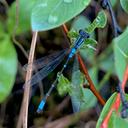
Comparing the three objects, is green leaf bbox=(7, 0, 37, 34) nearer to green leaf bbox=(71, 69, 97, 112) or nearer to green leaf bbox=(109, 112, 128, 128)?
green leaf bbox=(71, 69, 97, 112)

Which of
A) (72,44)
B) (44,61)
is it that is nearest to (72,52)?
(72,44)

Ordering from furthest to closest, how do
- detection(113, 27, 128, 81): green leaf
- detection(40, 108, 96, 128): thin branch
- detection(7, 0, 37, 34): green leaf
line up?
detection(40, 108, 96, 128): thin branch < detection(7, 0, 37, 34): green leaf < detection(113, 27, 128, 81): green leaf

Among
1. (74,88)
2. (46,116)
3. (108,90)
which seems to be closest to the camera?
(74,88)

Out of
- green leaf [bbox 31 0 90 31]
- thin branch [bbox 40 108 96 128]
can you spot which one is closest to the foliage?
green leaf [bbox 31 0 90 31]

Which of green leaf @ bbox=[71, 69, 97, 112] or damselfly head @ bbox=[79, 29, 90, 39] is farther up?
damselfly head @ bbox=[79, 29, 90, 39]

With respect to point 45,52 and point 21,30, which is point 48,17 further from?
point 45,52

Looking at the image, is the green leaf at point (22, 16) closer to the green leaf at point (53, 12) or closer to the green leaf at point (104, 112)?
the green leaf at point (53, 12)

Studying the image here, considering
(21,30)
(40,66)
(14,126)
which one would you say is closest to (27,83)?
(40,66)
